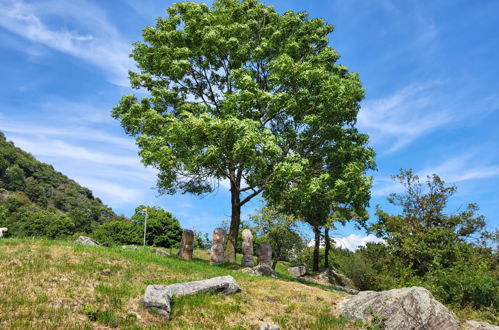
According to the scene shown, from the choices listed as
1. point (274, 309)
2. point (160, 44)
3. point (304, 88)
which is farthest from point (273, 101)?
point (274, 309)

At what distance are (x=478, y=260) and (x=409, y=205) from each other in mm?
5523

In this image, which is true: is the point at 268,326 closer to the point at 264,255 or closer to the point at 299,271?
the point at 264,255

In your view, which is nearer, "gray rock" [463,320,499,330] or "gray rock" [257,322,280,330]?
"gray rock" [257,322,280,330]

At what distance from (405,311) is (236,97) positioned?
14.7m

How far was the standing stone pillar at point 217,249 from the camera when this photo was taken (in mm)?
23344

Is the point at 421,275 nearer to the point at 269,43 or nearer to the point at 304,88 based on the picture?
the point at 304,88

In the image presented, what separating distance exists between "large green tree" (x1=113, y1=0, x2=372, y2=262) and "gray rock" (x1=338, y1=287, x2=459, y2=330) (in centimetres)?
826

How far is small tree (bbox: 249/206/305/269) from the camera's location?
37.4 m

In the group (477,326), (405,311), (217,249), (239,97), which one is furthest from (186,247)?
(477,326)

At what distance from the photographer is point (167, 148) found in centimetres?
2158

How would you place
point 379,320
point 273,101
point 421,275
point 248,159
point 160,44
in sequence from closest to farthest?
point 379,320 → point 248,159 → point 273,101 → point 421,275 → point 160,44

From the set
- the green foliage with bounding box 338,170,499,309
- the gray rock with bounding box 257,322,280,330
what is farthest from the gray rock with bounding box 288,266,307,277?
the gray rock with bounding box 257,322,280,330

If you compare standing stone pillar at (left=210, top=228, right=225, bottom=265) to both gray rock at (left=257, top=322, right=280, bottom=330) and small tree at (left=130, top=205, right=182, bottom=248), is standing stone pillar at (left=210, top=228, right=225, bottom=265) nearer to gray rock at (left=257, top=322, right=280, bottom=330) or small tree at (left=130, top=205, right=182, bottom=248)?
gray rock at (left=257, top=322, right=280, bottom=330)

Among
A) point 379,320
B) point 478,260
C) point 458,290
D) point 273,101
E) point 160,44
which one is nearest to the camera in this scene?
point 379,320
